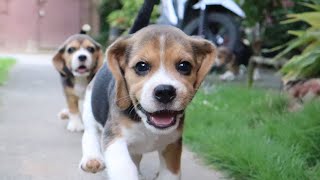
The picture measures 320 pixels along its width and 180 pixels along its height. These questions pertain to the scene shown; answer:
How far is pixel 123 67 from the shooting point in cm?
331

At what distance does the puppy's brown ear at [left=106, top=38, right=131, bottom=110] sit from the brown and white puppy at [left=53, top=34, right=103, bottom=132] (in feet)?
8.12

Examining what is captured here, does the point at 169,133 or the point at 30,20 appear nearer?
the point at 169,133

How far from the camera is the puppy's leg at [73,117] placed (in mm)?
5820

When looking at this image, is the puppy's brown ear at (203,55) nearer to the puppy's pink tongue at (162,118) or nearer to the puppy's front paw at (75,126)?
the puppy's pink tongue at (162,118)

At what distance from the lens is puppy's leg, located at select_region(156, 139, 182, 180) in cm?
343

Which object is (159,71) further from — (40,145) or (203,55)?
(40,145)

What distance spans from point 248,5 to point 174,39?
546cm

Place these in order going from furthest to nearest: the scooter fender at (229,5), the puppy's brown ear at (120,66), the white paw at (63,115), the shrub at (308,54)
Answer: the scooter fender at (229,5), the white paw at (63,115), the shrub at (308,54), the puppy's brown ear at (120,66)

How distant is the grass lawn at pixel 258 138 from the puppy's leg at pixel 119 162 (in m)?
0.87

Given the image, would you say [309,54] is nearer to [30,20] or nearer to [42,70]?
[42,70]

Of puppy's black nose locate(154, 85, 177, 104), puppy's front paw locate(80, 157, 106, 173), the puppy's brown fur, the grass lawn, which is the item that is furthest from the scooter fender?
puppy's black nose locate(154, 85, 177, 104)

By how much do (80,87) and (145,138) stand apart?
2.63m

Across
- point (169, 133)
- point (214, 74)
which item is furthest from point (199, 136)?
point (214, 74)

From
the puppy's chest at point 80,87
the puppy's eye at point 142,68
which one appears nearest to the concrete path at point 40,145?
the puppy's chest at point 80,87
